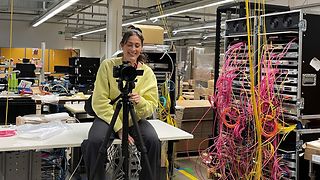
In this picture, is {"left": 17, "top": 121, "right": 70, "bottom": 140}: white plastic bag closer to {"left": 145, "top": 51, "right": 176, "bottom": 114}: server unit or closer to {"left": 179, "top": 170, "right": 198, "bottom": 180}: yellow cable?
{"left": 145, "top": 51, "right": 176, "bottom": 114}: server unit

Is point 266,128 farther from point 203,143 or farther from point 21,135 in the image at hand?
point 203,143

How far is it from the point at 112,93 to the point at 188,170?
229 centimetres

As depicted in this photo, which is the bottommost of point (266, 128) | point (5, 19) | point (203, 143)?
point (203, 143)

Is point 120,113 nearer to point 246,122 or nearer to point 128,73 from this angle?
point 128,73

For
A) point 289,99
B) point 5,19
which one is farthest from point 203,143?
point 5,19

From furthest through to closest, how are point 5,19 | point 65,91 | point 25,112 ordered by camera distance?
point 5,19 → point 65,91 → point 25,112

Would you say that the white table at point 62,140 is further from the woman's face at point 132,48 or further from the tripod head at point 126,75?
the woman's face at point 132,48

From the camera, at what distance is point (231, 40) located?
10.6 feet

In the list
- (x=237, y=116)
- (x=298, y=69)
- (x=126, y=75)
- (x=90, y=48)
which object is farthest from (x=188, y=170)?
(x=90, y=48)

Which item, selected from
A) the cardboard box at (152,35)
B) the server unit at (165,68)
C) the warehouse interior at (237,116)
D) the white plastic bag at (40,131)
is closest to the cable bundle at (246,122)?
the warehouse interior at (237,116)

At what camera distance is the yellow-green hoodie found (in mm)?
2387

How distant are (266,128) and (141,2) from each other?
840 cm

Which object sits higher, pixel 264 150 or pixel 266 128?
pixel 266 128

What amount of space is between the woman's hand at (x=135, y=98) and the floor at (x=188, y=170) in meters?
1.91
